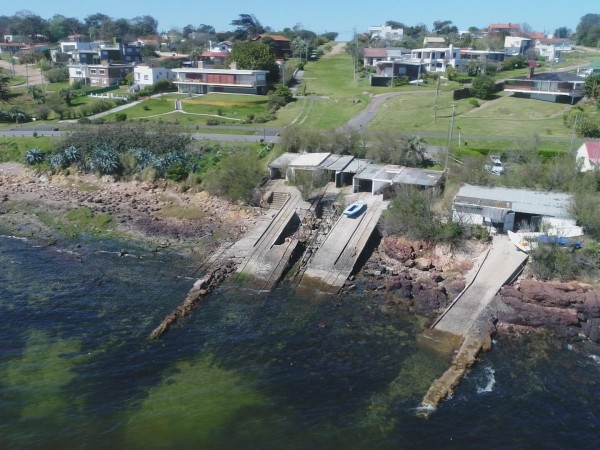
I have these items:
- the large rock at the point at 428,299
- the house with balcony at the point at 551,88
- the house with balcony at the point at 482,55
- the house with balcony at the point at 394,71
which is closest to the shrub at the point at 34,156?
the large rock at the point at 428,299

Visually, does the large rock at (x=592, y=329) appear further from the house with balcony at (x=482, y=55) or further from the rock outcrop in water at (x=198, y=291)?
the house with balcony at (x=482, y=55)

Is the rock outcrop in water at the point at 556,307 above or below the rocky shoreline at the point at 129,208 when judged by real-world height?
below

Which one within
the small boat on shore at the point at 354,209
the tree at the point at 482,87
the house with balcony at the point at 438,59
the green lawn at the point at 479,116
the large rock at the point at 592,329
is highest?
the house with balcony at the point at 438,59

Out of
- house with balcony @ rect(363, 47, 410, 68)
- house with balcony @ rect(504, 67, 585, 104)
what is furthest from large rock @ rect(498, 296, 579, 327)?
house with balcony @ rect(363, 47, 410, 68)

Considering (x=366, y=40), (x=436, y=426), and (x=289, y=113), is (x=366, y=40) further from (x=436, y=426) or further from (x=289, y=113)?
(x=436, y=426)

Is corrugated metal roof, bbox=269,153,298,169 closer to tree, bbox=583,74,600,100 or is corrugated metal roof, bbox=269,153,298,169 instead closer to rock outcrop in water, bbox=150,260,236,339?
rock outcrop in water, bbox=150,260,236,339

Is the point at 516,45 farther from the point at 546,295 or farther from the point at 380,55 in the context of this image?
the point at 546,295

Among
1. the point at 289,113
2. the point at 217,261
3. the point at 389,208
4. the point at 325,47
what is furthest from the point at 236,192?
the point at 325,47
